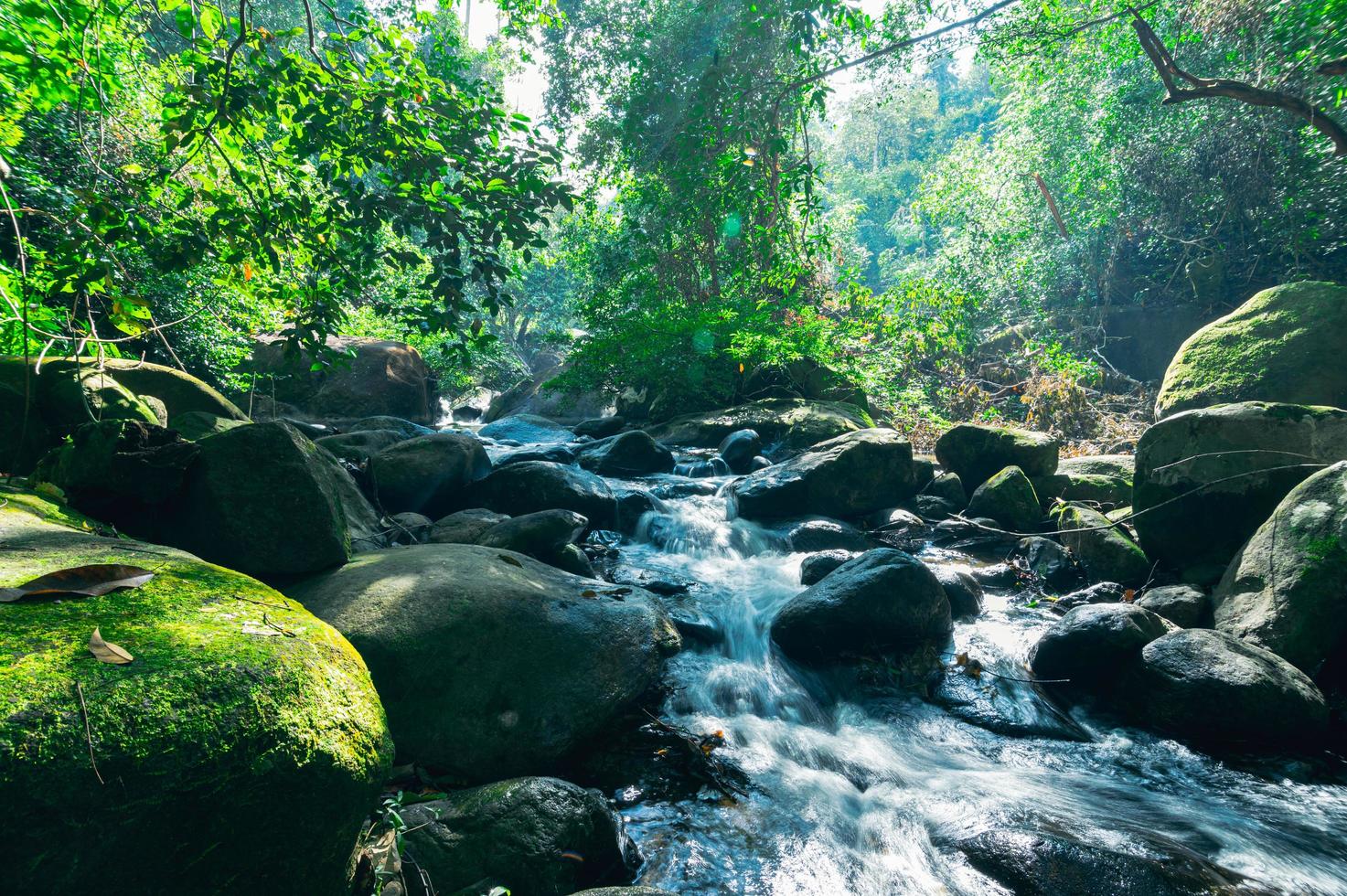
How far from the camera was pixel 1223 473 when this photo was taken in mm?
5816

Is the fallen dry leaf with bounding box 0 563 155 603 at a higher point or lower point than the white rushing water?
higher

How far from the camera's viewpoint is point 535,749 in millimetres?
3256

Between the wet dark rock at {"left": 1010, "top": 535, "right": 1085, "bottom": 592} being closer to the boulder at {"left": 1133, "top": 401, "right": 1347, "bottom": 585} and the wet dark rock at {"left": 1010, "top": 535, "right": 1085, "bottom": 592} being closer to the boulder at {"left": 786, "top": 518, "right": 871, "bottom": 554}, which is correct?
the boulder at {"left": 1133, "top": 401, "right": 1347, "bottom": 585}

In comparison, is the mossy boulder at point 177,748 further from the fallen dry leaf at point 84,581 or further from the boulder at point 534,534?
the boulder at point 534,534

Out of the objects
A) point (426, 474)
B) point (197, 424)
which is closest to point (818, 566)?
point (426, 474)

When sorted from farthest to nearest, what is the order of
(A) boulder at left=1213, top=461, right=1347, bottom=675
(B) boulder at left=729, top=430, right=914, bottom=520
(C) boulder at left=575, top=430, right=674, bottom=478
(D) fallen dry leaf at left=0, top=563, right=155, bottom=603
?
(C) boulder at left=575, top=430, right=674, bottom=478 → (B) boulder at left=729, top=430, right=914, bottom=520 → (A) boulder at left=1213, top=461, right=1347, bottom=675 → (D) fallen dry leaf at left=0, top=563, right=155, bottom=603

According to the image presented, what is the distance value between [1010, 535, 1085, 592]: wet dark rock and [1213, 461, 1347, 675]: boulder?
1.44 meters

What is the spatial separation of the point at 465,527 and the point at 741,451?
564 centimetres

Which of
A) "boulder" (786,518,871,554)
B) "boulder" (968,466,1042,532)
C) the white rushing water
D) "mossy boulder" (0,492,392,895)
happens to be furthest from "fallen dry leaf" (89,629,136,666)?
"boulder" (968,466,1042,532)

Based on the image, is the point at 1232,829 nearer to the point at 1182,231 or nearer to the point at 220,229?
the point at 220,229

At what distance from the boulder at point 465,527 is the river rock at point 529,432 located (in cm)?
797

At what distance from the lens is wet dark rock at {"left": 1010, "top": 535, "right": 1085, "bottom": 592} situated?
6504 millimetres

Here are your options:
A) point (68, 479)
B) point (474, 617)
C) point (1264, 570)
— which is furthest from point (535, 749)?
point (1264, 570)

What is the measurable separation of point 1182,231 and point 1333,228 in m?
3.52
